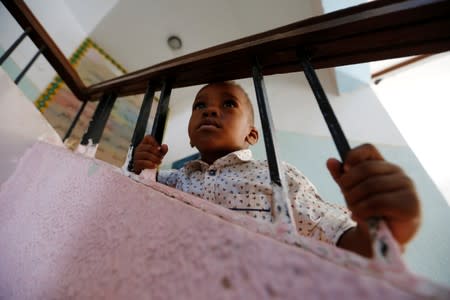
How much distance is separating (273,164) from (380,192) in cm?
11

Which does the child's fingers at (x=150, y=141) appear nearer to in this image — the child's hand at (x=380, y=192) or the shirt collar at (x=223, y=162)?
the shirt collar at (x=223, y=162)

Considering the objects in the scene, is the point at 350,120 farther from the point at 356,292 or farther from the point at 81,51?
the point at 81,51

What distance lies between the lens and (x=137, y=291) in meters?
0.21

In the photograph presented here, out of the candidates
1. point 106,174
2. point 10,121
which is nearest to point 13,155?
point 10,121

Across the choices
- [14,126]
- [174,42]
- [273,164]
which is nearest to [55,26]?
[174,42]

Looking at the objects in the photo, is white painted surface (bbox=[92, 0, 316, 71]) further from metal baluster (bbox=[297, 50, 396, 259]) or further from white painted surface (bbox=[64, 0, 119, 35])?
metal baluster (bbox=[297, 50, 396, 259])

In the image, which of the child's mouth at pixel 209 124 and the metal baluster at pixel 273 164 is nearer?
the metal baluster at pixel 273 164

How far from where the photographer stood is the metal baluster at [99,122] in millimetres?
657

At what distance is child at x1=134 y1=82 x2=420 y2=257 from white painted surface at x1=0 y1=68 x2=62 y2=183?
41 cm

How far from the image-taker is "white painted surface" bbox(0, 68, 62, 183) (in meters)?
0.63

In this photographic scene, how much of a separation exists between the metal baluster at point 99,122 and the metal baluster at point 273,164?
0.51 meters

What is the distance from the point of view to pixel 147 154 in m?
0.47

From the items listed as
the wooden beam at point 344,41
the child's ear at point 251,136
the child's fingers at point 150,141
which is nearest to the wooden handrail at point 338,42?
the wooden beam at point 344,41

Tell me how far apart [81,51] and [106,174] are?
2103 mm
